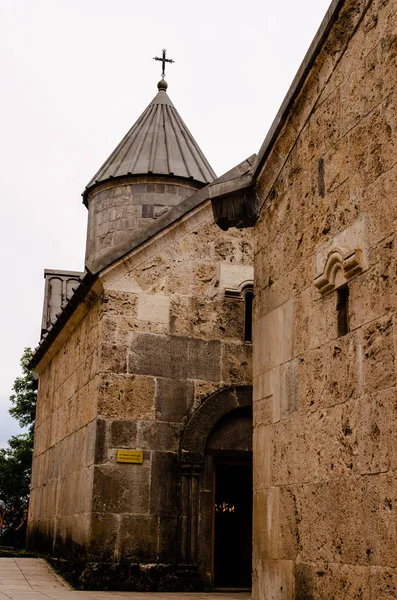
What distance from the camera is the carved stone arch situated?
992 cm

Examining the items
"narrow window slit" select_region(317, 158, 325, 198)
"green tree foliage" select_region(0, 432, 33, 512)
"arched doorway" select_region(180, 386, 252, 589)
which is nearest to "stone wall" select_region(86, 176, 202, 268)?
"arched doorway" select_region(180, 386, 252, 589)

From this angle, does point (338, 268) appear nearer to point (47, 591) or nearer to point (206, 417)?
point (206, 417)

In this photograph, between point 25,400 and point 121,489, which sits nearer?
point 121,489

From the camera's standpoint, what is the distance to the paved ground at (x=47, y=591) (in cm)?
817

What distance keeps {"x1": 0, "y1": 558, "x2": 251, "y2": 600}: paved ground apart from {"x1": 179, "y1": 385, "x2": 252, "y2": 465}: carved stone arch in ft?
5.50

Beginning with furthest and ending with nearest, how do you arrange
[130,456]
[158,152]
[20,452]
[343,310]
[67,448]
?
1. [20,452]
2. [158,152]
3. [67,448]
4. [130,456]
5. [343,310]

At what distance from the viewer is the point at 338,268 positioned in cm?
537

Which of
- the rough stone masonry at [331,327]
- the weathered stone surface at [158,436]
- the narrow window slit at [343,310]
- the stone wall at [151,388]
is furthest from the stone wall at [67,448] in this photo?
the narrow window slit at [343,310]

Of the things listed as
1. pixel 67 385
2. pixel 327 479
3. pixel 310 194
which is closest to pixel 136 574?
pixel 67 385

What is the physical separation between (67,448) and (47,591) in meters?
3.09

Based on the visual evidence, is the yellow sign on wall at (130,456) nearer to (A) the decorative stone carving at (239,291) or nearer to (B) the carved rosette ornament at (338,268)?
(A) the decorative stone carving at (239,291)

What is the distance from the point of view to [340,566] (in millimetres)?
4926

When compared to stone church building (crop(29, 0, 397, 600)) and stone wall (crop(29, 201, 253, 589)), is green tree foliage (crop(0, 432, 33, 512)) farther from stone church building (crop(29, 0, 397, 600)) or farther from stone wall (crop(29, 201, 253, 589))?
stone wall (crop(29, 201, 253, 589))

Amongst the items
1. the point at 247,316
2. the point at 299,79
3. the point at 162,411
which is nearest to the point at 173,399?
the point at 162,411
